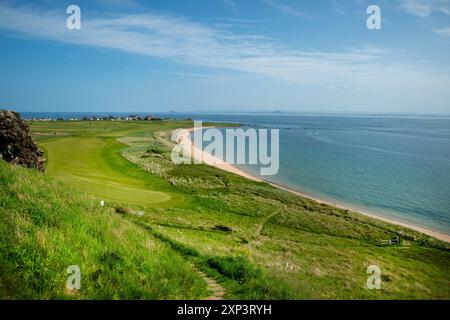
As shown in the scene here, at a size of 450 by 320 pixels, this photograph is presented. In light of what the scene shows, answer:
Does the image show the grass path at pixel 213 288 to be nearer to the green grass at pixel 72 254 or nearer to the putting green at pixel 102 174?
the green grass at pixel 72 254

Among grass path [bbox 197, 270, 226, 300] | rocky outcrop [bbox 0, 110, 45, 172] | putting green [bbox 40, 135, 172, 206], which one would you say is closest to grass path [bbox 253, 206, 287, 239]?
putting green [bbox 40, 135, 172, 206]

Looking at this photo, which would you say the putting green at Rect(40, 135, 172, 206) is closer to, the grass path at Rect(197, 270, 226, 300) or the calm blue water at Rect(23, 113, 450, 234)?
the grass path at Rect(197, 270, 226, 300)

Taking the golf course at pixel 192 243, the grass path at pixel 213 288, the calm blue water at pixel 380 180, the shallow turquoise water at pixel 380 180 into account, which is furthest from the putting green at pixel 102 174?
the shallow turquoise water at pixel 380 180

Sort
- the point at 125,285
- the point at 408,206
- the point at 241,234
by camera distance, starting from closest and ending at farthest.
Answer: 1. the point at 125,285
2. the point at 241,234
3. the point at 408,206

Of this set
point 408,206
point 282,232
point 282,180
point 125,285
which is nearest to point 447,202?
point 408,206

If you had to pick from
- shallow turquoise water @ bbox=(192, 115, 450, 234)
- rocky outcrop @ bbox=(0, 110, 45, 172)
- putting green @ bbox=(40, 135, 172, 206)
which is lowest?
shallow turquoise water @ bbox=(192, 115, 450, 234)

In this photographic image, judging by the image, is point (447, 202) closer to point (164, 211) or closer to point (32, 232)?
point (164, 211)

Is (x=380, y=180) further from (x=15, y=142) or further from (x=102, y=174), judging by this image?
(x=15, y=142)
